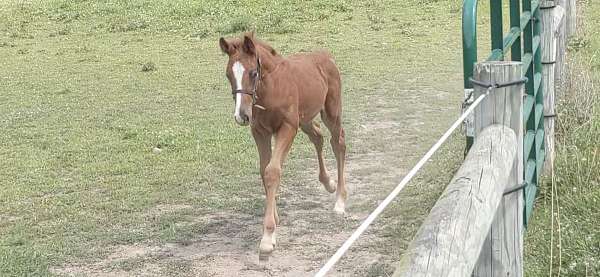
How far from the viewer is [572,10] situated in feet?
25.4

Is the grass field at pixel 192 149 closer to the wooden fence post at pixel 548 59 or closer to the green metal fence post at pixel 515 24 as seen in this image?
the wooden fence post at pixel 548 59

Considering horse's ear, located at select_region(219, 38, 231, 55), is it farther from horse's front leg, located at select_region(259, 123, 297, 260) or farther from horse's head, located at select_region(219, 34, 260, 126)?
horse's front leg, located at select_region(259, 123, 297, 260)

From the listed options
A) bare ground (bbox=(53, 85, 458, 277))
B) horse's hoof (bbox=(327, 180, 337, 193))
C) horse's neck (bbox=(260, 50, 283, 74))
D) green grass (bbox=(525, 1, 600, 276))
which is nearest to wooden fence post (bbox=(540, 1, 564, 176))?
green grass (bbox=(525, 1, 600, 276))

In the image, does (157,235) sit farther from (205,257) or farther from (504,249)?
(504,249)

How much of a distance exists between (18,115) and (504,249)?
750cm

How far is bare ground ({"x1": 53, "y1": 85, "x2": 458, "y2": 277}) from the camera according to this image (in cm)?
500

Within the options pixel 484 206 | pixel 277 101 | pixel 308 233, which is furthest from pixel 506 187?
pixel 308 233

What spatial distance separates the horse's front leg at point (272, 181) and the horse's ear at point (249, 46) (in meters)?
0.59

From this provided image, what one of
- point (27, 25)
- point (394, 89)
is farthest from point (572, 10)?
point (27, 25)

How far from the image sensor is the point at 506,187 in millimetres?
2971

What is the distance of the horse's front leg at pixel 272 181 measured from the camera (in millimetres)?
5027

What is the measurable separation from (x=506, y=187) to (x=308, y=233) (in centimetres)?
273

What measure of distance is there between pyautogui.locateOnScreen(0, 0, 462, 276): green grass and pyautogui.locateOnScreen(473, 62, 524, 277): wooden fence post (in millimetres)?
2937

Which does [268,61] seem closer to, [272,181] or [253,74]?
[253,74]
